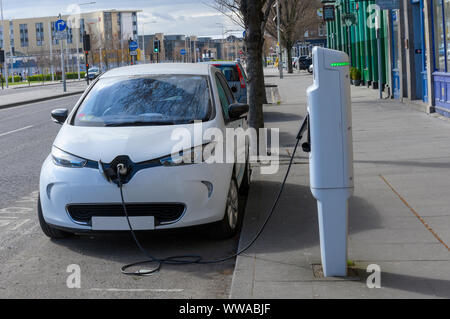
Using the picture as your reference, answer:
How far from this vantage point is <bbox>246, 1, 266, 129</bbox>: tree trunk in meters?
11.8

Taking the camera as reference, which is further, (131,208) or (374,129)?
(374,129)

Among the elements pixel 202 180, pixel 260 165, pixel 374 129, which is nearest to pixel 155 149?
pixel 202 180

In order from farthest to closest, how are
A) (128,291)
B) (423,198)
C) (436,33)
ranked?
1. (436,33)
2. (423,198)
3. (128,291)

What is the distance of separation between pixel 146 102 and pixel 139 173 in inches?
52.4

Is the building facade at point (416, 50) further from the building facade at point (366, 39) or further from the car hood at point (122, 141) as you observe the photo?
the car hood at point (122, 141)

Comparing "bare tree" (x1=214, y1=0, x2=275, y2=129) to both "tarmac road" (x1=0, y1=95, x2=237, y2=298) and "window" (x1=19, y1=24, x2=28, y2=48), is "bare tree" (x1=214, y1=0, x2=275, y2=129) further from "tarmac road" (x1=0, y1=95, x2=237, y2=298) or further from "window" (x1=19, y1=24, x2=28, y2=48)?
"window" (x1=19, y1=24, x2=28, y2=48)

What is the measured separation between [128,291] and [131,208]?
1046mm

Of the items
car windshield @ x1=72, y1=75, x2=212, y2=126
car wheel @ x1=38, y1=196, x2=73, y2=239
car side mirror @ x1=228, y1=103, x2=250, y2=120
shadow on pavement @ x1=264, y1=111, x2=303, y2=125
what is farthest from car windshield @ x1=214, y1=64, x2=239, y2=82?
car wheel @ x1=38, y1=196, x2=73, y2=239

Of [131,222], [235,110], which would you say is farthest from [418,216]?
[131,222]

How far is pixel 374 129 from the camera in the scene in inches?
581

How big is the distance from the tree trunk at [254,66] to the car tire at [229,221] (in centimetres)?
483
